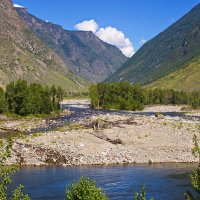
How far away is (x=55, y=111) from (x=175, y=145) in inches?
3718

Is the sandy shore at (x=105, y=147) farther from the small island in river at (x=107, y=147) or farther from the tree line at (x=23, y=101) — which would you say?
the tree line at (x=23, y=101)

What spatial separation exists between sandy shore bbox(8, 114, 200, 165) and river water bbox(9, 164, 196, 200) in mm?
3500

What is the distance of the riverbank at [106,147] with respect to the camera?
225 feet

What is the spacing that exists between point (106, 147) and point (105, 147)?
0.57 feet

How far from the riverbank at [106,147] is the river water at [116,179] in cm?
362

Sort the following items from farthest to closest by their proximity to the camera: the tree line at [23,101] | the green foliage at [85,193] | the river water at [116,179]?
the tree line at [23,101] < the river water at [116,179] < the green foliage at [85,193]

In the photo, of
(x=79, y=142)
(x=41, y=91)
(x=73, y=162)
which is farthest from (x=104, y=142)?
(x=41, y=91)

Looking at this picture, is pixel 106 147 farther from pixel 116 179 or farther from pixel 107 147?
pixel 116 179

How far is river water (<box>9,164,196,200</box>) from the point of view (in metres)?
49.3

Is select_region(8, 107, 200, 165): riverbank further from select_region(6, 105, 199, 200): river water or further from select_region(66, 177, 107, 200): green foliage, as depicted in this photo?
select_region(66, 177, 107, 200): green foliage

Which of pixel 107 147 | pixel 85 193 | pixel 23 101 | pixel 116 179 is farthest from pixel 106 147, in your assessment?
pixel 23 101

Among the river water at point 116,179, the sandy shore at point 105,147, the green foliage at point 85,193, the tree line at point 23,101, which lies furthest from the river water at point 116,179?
the tree line at point 23,101

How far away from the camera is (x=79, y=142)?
7625cm

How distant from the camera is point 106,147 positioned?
74.2 meters
